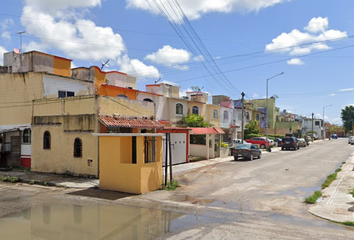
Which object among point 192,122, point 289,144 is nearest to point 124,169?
point 192,122

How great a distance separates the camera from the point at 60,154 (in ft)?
58.5

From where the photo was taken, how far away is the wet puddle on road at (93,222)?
7.72m

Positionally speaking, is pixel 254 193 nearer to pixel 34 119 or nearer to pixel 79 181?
pixel 79 181

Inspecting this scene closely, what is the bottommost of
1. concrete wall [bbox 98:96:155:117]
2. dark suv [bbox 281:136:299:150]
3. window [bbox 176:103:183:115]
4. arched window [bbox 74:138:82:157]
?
dark suv [bbox 281:136:299:150]

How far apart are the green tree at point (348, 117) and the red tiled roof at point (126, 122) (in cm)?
11102

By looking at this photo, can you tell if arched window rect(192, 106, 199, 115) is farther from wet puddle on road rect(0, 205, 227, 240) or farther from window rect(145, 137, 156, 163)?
wet puddle on road rect(0, 205, 227, 240)

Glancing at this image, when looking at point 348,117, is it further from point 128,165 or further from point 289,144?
point 128,165

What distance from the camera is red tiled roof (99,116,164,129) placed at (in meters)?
15.5

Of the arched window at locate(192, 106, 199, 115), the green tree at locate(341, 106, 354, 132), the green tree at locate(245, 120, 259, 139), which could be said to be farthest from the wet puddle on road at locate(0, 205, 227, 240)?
the green tree at locate(341, 106, 354, 132)

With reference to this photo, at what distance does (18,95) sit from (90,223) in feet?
53.0

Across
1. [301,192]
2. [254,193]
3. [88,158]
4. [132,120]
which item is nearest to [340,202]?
[301,192]

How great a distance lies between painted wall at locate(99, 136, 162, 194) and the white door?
8.59 meters

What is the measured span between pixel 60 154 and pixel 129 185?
277 inches

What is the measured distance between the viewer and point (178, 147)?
23.2 meters
